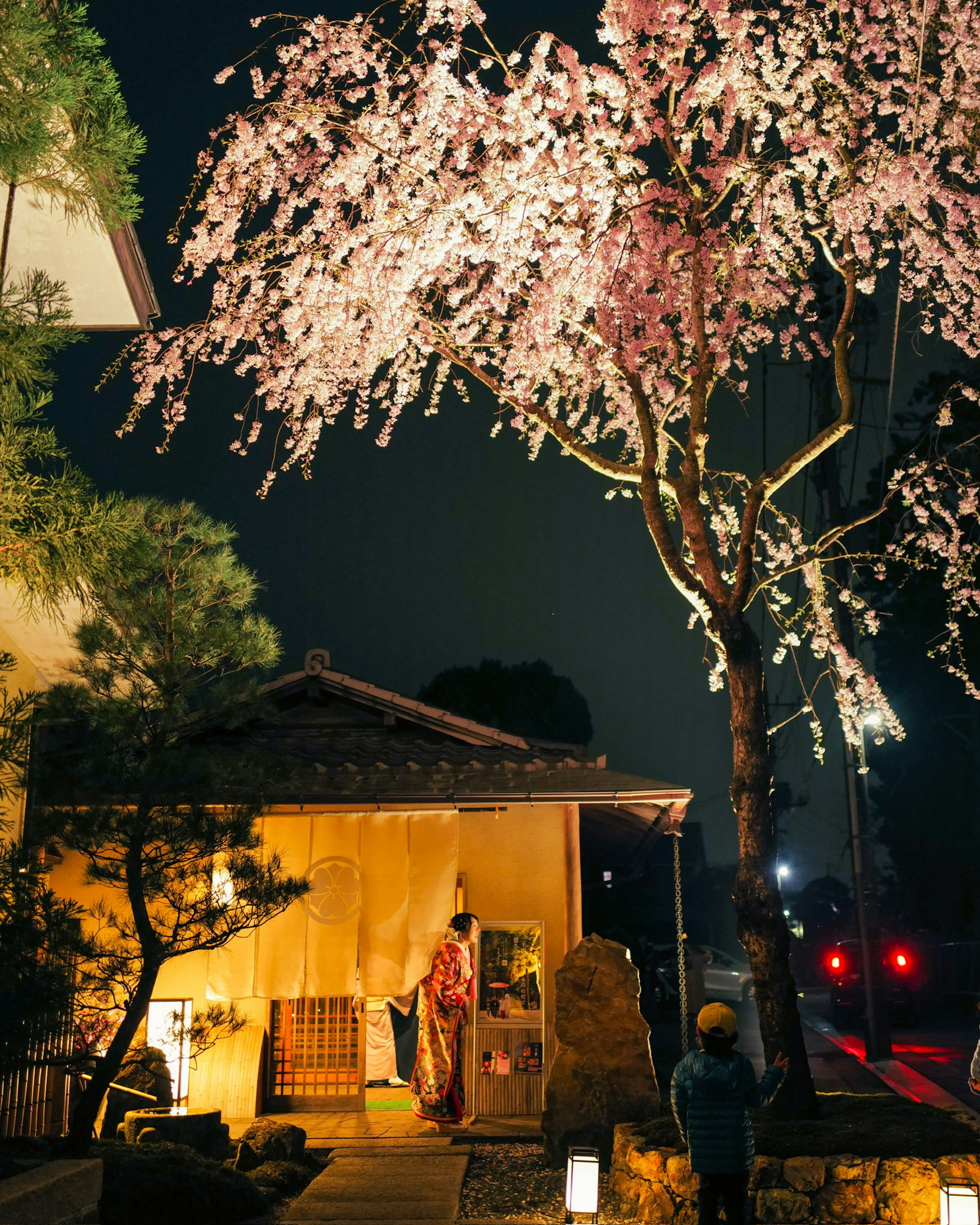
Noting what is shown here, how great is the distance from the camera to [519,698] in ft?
107

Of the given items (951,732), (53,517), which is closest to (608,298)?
(53,517)

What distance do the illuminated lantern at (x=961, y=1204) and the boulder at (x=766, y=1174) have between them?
99cm

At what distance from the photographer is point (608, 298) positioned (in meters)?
8.66

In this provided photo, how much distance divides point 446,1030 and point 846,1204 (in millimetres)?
4076

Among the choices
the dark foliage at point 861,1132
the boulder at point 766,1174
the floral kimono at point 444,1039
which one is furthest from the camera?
the floral kimono at point 444,1039

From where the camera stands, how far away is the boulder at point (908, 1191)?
626 centimetres

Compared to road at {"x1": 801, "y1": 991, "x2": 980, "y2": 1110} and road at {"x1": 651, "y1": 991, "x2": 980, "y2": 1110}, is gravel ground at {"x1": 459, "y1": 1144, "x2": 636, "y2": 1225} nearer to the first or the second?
road at {"x1": 651, "y1": 991, "x2": 980, "y2": 1110}

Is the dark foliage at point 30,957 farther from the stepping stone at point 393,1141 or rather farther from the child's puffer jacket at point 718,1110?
the stepping stone at point 393,1141

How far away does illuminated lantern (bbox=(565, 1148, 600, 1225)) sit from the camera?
598cm

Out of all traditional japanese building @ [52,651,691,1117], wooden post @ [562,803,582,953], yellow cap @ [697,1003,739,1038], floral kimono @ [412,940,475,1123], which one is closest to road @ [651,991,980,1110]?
wooden post @ [562,803,582,953]

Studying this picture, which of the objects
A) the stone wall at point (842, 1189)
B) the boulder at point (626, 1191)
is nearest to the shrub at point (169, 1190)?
the boulder at point (626, 1191)

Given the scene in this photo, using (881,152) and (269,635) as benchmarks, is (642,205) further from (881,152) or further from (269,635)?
(269,635)

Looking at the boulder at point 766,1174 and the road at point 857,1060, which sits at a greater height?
the boulder at point 766,1174

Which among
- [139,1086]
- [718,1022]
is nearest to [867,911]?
[139,1086]
